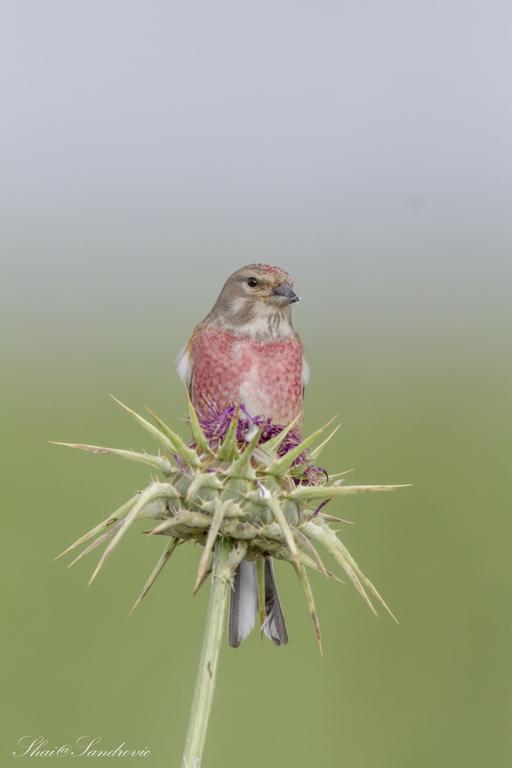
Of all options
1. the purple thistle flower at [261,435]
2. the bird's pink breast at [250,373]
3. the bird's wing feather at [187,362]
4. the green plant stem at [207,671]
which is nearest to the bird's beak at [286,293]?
the bird's pink breast at [250,373]

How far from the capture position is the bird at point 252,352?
18.4ft

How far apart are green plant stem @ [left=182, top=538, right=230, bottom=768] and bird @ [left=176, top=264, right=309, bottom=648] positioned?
7.28ft

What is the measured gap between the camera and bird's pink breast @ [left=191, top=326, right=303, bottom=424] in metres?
5.61

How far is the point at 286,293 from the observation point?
227 inches

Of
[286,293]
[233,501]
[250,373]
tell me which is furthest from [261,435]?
[286,293]

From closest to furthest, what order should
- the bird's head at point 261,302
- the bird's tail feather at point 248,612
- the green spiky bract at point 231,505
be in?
1. the green spiky bract at point 231,505
2. the bird's tail feather at point 248,612
3. the bird's head at point 261,302

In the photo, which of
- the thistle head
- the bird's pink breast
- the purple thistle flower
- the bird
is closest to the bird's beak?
the bird

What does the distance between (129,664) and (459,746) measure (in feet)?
7.67

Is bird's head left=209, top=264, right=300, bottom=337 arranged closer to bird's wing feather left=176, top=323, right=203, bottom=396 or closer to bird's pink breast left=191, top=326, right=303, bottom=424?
bird's pink breast left=191, top=326, right=303, bottom=424

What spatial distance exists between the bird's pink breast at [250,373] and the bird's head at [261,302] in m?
0.06

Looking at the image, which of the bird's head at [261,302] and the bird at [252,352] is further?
the bird's head at [261,302]

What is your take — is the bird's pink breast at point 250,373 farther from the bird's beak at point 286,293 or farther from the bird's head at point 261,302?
the bird's beak at point 286,293

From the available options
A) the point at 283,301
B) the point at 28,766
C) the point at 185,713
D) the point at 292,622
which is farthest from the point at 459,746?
the point at 283,301

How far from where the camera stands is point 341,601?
9406 millimetres
